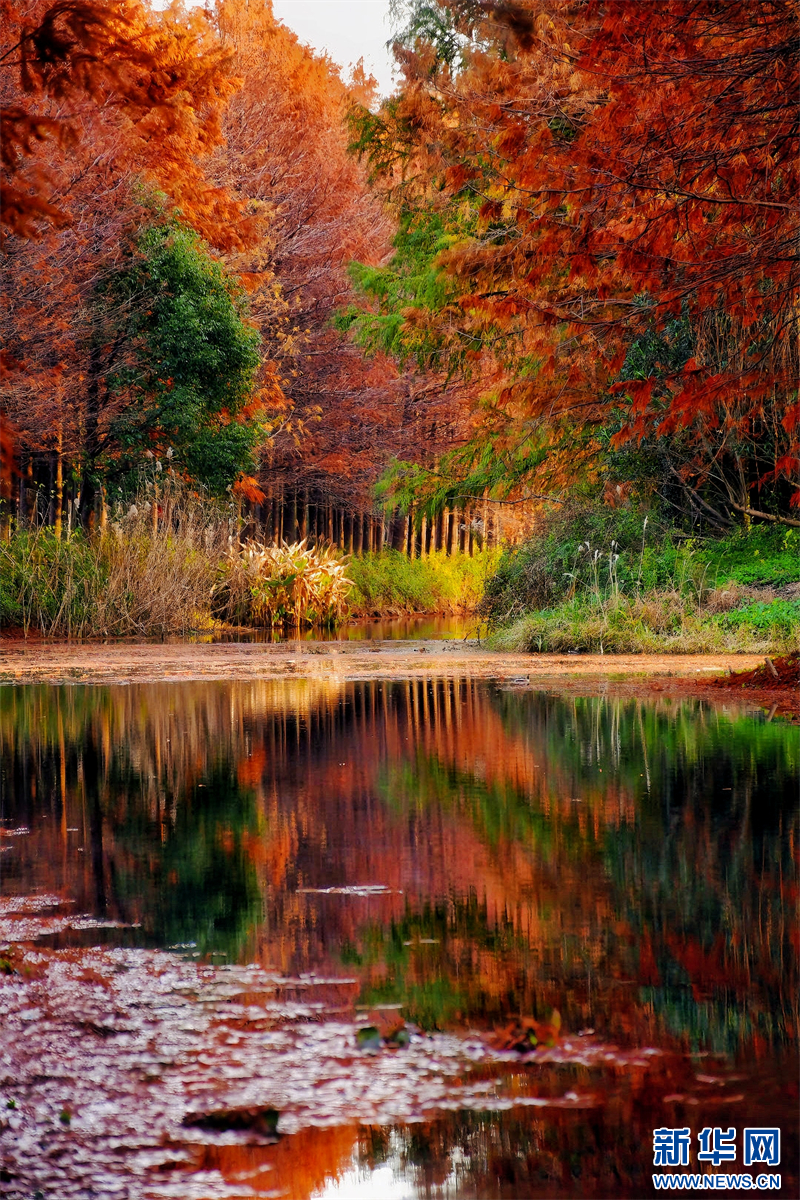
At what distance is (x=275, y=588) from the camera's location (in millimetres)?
29141

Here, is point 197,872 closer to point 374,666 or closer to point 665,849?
point 665,849

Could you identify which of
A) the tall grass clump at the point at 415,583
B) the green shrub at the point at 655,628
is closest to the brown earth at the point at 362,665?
the green shrub at the point at 655,628

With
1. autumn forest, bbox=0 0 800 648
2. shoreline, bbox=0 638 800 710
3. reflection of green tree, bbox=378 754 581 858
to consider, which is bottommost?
reflection of green tree, bbox=378 754 581 858

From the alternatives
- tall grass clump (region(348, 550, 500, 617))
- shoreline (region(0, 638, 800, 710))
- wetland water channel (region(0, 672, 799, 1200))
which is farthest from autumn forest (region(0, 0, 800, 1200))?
tall grass clump (region(348, 550, 500, 617))

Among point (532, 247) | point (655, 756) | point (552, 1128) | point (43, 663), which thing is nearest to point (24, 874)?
point (552, 1128)

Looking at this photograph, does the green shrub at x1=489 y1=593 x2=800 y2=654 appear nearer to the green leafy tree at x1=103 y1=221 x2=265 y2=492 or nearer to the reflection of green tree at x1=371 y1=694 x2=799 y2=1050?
the reflection of green tree at x1=371 y1=694 x2=799 y2=1050

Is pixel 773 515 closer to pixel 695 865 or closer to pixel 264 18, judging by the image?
pixel 695 865

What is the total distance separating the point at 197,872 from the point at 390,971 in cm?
164

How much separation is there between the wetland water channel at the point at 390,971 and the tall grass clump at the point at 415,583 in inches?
1063

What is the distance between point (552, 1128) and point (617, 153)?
7768 mm

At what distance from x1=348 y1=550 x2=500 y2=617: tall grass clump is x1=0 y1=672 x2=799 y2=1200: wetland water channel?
88.6 ft

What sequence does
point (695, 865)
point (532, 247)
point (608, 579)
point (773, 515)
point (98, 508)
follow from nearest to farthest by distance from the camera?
1. point (695, 865)
2. point (532, 247)
3. point (608, 579)
4. point (773, 515)
5. point (98, 508)

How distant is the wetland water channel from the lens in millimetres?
3012

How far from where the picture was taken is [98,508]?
3005 centimetres
